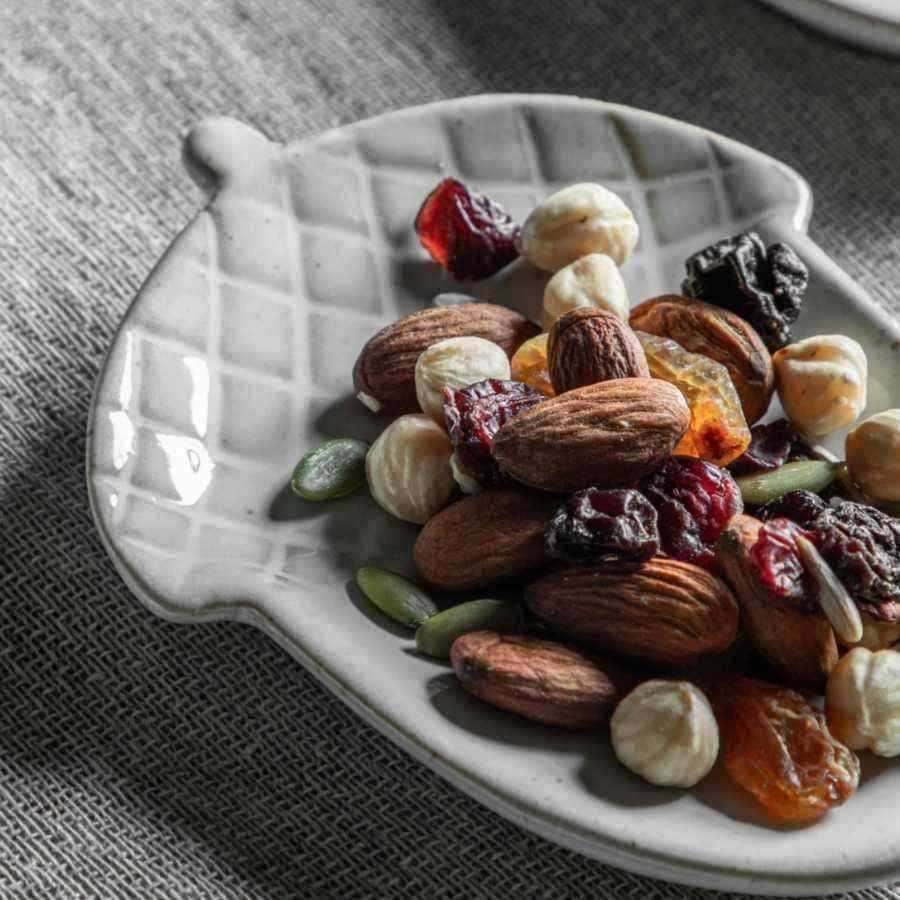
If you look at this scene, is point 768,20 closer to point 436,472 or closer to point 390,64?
point 390,64

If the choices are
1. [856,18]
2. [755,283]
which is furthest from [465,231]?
[856,18]

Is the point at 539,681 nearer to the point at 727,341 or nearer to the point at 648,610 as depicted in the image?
the point at 648,610

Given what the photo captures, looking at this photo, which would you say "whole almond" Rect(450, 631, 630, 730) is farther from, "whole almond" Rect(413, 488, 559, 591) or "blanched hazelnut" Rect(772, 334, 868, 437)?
"blanched hazelnut" Rect(772, 334, 868, 437)

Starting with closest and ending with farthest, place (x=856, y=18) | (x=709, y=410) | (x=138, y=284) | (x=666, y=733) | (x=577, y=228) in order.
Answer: (x=666, y=733)
(x=709, y=410)
(x=577, y=228)
(x=138, y=284)
(x=856, y=18)

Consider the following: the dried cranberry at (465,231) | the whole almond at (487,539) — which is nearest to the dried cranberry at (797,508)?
the whole almond at (487,539)

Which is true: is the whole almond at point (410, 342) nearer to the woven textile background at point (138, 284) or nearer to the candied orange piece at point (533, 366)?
the candied orange piece at point (533, 366)
